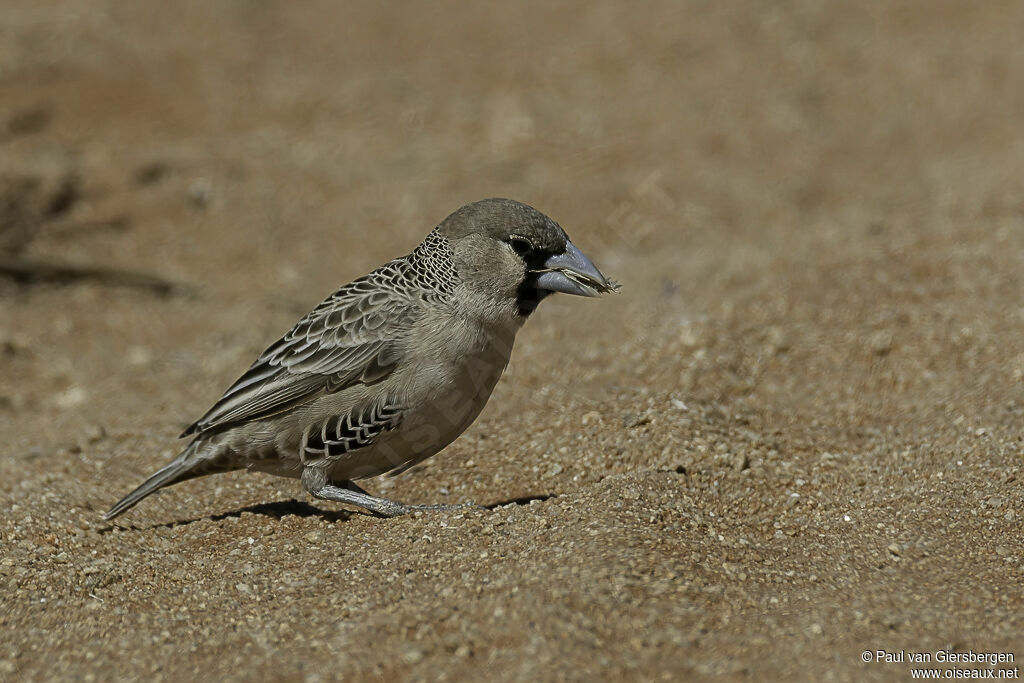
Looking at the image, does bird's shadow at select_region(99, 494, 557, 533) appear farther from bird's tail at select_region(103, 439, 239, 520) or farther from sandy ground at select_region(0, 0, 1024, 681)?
bird's tail at select_region(103, 439, 239, 520)

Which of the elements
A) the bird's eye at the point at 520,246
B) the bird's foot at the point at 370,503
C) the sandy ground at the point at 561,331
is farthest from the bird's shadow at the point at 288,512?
the bird's eye at the point at 520,246

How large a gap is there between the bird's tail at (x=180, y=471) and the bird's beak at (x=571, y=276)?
1957 mm

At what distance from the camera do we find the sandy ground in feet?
15.3

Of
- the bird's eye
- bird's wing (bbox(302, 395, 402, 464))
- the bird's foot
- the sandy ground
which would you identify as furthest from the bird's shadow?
the bird's eye

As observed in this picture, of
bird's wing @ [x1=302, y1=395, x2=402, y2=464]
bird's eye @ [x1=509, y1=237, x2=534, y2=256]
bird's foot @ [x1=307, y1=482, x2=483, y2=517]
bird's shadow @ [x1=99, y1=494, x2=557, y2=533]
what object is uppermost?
bird's eye @ [x1=509, y1=237, x2=534, y2=256]

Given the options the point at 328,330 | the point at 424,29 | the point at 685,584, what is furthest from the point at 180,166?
the point at 685,584

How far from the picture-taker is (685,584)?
469cm

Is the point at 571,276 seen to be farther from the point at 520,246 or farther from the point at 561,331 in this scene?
the point at 561,331

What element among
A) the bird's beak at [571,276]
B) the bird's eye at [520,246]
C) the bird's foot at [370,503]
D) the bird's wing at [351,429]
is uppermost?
the bird's eye at [520,246]

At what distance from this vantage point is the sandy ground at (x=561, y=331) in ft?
15.3

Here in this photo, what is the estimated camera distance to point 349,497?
19.2 ft

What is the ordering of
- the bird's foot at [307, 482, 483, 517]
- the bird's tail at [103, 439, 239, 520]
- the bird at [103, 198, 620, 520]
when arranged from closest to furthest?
the bird at [103, 198, 620, 520], the bird's foot at [307, 482, 483, 517], the bird's tail at [103, 439, 239, 520]

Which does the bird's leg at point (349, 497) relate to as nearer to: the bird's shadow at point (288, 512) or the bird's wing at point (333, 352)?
the bird's shadow at point (288, 512)

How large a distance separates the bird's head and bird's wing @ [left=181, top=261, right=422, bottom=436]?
359 mm
